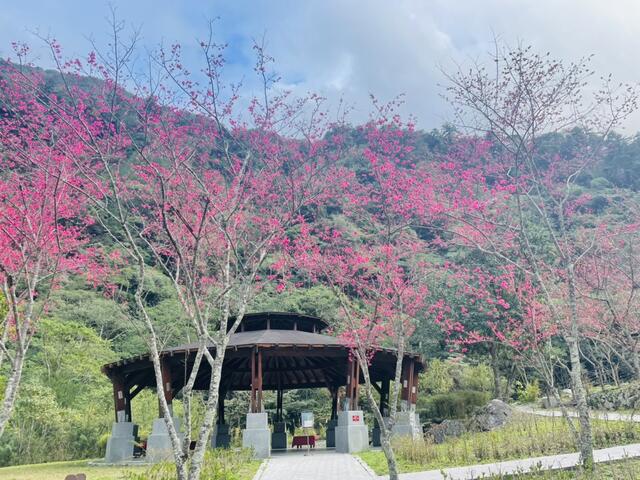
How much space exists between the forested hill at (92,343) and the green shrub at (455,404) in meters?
4.99

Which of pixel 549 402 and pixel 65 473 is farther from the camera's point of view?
pixel 549 402

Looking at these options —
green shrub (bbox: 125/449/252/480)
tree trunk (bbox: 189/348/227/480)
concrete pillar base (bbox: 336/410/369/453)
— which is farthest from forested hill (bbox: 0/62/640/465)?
concrete pillar base (bbox: 336/410/369/453)

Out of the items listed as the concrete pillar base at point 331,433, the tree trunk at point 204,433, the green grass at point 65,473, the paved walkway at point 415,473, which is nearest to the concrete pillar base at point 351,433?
the paved walkway at point 415,473

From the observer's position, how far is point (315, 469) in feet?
37.0

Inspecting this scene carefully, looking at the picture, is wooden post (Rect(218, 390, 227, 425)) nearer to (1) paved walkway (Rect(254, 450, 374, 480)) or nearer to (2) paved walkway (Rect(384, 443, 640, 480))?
(1) paved walkway (Rect(254, 450, 374, 480))

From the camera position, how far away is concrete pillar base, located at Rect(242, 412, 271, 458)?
1383 centimetres

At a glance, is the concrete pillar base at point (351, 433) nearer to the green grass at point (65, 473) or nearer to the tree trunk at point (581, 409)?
the green grass at point (65, 473)

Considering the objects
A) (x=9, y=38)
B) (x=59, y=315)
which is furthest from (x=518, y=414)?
(x=59, y=315)

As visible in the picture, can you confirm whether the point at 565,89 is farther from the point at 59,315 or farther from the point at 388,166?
the point at 59,315

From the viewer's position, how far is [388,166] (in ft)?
30.5

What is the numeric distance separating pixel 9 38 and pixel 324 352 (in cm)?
1105

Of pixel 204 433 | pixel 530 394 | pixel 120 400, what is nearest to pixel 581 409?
pixel 204 433

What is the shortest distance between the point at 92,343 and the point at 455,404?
54.9 feet

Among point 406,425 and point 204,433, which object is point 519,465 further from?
point 406,425
